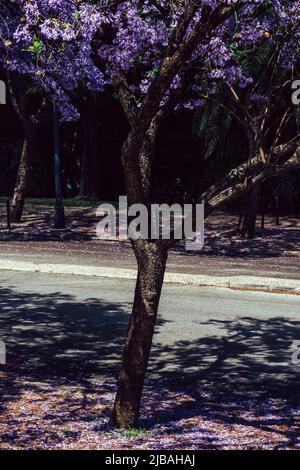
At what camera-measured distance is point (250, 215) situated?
1075 inches

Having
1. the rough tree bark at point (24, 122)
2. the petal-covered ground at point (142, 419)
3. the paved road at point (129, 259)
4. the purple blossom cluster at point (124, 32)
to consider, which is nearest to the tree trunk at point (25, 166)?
the rough tree bark at point (24, 122)

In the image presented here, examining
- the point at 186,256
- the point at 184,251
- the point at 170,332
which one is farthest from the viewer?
the point at 184,251

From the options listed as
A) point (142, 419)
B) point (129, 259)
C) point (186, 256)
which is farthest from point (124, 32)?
point (186, 256)

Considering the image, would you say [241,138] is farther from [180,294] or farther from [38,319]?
[38,319]

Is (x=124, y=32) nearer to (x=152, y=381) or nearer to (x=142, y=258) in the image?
(x=142, y=258)

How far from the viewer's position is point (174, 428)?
925 centimetres

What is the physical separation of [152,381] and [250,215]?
16309 mm

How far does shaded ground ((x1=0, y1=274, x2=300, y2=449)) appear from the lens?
8.87m

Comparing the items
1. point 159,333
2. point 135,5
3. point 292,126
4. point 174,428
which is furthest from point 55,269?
point 292,126

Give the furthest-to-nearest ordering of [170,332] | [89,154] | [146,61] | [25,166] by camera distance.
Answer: [89,154], [25,166], [170,332], [146,61]

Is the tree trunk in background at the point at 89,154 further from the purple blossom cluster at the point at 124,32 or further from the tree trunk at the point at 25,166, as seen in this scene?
the purple blossom cluster at the point at 124,32

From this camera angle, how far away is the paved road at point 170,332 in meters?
11.9

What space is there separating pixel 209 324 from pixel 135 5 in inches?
214

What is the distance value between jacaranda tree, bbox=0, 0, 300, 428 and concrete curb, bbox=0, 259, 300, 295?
17.2 ft
